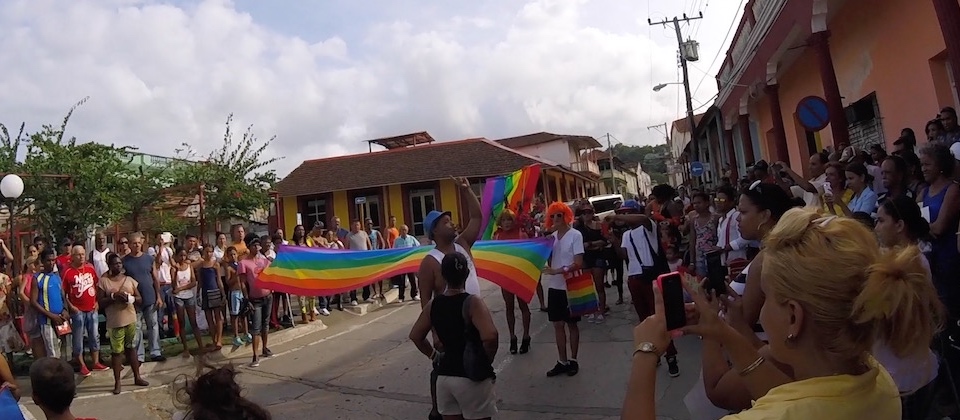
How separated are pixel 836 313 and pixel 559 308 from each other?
5.16m

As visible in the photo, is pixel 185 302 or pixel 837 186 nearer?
pixel 837 186

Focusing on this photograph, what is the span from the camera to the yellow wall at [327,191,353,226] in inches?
1307

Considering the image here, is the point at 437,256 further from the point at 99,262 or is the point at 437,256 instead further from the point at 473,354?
the point at 99,262

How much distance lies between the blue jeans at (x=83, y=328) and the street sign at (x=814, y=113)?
10888mm

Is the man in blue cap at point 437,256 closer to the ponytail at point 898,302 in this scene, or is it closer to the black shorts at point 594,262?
the ponytail at point 898,302

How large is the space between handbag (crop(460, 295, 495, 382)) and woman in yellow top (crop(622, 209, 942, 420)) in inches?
95.2

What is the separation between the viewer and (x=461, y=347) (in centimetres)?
393

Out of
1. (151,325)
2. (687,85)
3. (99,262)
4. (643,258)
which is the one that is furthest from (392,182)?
(643,258)

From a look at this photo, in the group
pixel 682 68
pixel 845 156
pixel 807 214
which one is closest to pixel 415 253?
pixel 845 156

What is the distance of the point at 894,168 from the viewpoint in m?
5.15

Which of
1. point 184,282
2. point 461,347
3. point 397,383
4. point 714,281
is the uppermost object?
point 184,282

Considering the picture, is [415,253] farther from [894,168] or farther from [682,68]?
[682,68]

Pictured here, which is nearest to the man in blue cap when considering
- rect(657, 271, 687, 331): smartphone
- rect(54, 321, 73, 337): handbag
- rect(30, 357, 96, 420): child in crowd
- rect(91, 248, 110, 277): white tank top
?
rect(30, 357, 96, 420): child in crowd

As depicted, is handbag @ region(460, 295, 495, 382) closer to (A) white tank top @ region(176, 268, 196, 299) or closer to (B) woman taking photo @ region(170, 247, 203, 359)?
(B) woman taking photo @ region(170, 247, 203, 359)
